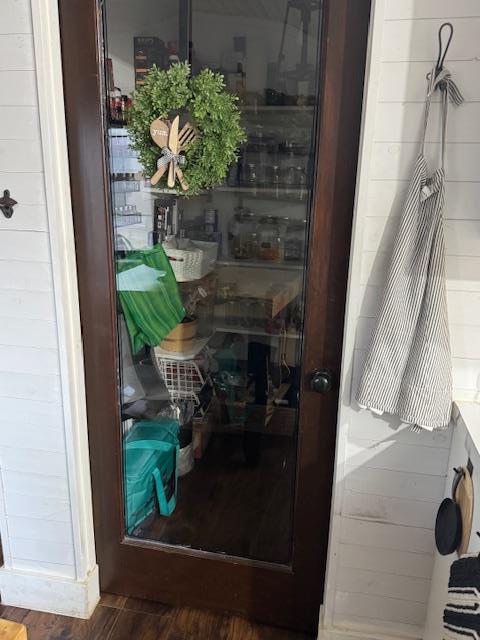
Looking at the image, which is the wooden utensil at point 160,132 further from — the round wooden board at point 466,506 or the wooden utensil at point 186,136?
the round wooden board at point 466,506

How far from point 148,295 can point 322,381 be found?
63 centimetres

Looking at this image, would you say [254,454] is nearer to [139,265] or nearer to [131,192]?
[139,265]

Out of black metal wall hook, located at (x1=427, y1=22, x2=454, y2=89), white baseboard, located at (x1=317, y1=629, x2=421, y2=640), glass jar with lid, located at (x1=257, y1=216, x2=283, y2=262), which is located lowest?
white baseboard, located at (x1=317, y1=629, x2=421, y2=640)

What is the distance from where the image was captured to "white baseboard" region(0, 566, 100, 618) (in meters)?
1.87

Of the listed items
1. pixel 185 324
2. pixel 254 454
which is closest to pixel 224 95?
pixel 185 324

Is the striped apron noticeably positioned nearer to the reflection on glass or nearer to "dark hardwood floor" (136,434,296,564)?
the reflection on glass

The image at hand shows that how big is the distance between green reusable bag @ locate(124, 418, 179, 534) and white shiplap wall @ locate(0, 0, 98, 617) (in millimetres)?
154

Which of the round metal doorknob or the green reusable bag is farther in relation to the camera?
the green reusable bag

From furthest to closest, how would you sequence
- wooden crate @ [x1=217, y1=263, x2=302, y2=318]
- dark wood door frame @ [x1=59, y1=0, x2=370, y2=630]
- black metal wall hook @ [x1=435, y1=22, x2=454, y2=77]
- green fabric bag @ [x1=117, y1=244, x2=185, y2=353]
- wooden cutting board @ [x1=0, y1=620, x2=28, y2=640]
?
green fabric bag @ [x1=117, y1=244, x2=185, y2=353]
wooden crate @ [x1=217, y1=263, x2=302, y2=318]
dark wood door frame @ [x1=59, y1=0, x2=370, y2=630]
black metal wall hook @ [x1=435, y1=22, x2=454, y2=77]
wooden cutting board @ [x1=0, y1=620, x2=28, y2=640]

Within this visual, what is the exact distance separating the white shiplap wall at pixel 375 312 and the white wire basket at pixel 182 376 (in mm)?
537

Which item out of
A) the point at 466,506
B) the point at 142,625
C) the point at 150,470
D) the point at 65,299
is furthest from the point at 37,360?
the point at 466,506

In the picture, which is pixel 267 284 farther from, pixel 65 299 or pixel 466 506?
pixel 466 506

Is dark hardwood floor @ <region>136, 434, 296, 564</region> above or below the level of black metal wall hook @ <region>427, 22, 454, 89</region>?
below

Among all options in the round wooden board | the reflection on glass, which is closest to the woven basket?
the reflection on glass
